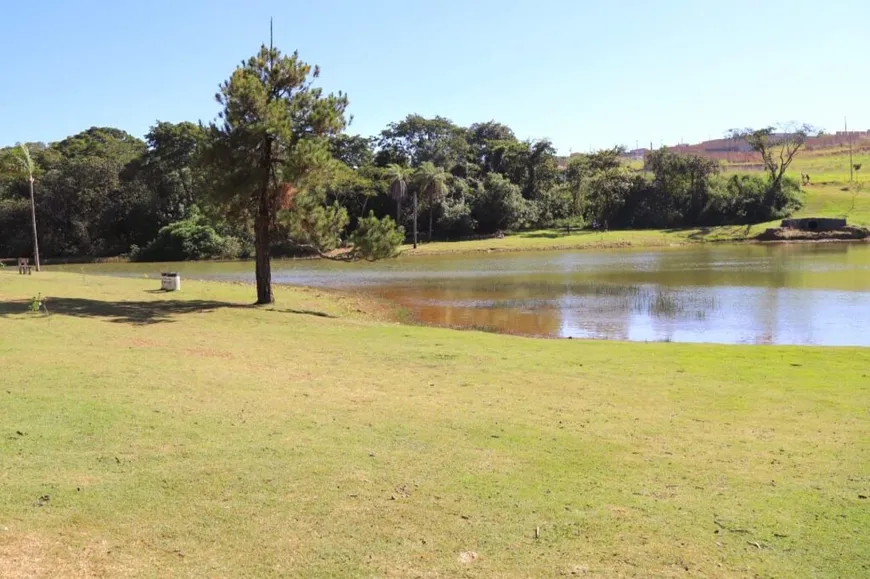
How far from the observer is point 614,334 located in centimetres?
2333

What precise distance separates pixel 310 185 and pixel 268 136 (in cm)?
219

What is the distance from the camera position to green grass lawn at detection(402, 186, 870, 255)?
3066 inches

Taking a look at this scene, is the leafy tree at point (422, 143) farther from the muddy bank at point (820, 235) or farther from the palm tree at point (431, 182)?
the muddy bank at point (820, 235)

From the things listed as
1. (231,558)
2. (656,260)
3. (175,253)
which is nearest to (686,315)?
(231,558)

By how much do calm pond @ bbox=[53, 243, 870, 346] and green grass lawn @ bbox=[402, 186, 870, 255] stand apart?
35.8ft

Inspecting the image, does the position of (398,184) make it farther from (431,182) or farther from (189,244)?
(189,244)

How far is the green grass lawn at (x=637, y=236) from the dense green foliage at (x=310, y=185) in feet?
12.0

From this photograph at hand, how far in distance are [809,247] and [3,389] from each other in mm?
73910

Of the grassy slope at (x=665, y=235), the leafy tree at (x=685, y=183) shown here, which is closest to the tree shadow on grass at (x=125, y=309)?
the grassy slope at (x=665, y=235)

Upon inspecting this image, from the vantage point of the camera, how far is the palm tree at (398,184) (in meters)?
81.8

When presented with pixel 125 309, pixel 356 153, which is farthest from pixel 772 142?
pixel 125 309

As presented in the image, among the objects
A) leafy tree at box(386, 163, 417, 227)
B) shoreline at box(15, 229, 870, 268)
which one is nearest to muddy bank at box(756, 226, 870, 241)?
shoreline at box(15, 229, 870, 268)

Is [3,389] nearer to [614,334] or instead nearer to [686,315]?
[614,334]

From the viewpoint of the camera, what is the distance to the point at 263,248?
2683 cm
